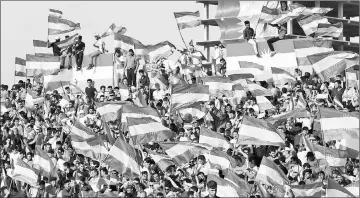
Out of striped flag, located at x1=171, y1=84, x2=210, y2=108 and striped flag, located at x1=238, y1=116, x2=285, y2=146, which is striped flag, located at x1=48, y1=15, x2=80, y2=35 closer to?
striped flag, located at x1=171, y1=84, x2=210, y2=108

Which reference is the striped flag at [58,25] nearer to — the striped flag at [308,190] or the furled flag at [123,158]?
the furled flag at [123,158]

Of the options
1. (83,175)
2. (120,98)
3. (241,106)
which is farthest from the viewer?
(120,98)

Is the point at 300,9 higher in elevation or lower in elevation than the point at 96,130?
higher

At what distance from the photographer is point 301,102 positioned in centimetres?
4538

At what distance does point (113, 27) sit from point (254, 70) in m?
6.41

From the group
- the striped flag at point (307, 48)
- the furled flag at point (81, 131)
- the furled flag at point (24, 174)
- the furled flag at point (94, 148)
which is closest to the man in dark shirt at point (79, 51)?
the striped flag at point (307, 48)

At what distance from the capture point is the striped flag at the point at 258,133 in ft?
137

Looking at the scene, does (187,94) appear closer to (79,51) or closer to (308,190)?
(308,190)

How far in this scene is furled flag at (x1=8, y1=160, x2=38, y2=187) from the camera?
46.5m

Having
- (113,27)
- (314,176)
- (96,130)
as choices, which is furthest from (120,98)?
(314,176)

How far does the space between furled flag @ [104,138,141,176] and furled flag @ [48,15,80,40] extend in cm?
1405

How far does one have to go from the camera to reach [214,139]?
43281 millimetres

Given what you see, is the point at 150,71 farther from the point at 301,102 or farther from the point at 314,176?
the point at 314,176

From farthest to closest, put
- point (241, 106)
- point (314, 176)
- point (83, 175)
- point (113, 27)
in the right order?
point (113, 27) < point (241, 106) < point (83, 175) < point (314, 176)
